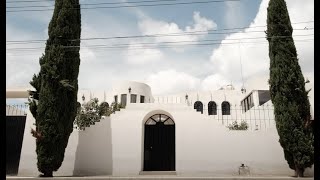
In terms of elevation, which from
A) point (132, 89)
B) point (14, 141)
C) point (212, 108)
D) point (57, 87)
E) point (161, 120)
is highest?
point (132, 89)

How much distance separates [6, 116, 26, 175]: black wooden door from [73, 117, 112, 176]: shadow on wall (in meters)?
3.03

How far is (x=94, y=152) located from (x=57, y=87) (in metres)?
3.45

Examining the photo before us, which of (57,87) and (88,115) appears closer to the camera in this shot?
(57,87)

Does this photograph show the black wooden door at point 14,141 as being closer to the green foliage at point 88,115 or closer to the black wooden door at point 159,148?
the green foliage at point 88,115

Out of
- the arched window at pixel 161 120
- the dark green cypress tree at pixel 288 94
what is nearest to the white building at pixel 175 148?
the arched window at pixel 161 120

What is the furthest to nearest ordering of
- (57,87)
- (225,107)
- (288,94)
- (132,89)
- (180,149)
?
(225,107)
(132,89)
(180,149)
(57,87)
(288,94)

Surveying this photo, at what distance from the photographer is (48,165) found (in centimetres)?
1326

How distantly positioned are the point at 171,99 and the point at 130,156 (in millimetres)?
20603

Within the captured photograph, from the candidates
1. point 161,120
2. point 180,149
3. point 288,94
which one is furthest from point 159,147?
point 288,94

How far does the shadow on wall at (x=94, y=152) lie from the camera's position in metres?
14.9

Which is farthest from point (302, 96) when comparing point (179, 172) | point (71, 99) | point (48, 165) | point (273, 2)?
point (48, 165)

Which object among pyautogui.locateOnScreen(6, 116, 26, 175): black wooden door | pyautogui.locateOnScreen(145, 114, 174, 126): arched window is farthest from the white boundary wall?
pyautogui.locateOnScreen(145, 114, 174, 126): arched window

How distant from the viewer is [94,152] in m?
15.0

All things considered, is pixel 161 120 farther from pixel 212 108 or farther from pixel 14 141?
pixel 212 108
